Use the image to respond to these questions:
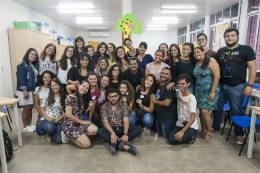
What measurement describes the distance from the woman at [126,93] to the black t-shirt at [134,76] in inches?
8.4

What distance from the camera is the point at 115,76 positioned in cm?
302

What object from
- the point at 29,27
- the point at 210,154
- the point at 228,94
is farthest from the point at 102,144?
the point at 29,27

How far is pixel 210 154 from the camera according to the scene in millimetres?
2359

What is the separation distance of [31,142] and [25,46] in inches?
131

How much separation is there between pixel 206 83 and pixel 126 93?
4.15ft

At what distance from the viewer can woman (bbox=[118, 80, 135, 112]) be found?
9.21 feet

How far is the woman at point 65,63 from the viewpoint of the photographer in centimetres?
327

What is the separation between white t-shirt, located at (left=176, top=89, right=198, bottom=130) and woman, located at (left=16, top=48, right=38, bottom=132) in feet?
8.23

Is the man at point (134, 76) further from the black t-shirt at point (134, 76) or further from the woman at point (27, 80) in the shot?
the woman at point (27, 80)

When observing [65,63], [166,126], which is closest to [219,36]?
[166,126]

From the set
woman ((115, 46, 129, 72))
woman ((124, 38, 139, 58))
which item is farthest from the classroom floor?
woman ((124, 38, 139, 58))

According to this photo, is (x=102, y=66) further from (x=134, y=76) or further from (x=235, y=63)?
(x=235, y=63)

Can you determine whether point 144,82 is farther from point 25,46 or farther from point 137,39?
point 137,39

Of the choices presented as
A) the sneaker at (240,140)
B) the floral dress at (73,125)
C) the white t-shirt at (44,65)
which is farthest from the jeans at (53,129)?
the sneaker at (240,140)
